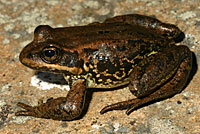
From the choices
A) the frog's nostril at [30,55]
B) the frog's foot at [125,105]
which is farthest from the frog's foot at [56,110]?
the frog's nostril at [30,55]

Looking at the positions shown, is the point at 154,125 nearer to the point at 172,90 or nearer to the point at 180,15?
the point at 172,90

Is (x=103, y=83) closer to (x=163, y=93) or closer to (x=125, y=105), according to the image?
(x=125, y=105)

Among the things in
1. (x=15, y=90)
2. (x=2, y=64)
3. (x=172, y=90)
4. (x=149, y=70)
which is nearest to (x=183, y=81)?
(x=172, y=90)

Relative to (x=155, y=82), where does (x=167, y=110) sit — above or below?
below

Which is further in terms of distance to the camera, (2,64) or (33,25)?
(33,25)

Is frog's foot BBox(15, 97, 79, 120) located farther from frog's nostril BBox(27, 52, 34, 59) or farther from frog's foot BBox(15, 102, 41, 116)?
frog's nostril BBox(27, 52, 34, 59)

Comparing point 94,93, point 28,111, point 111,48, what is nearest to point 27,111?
point 28,111
